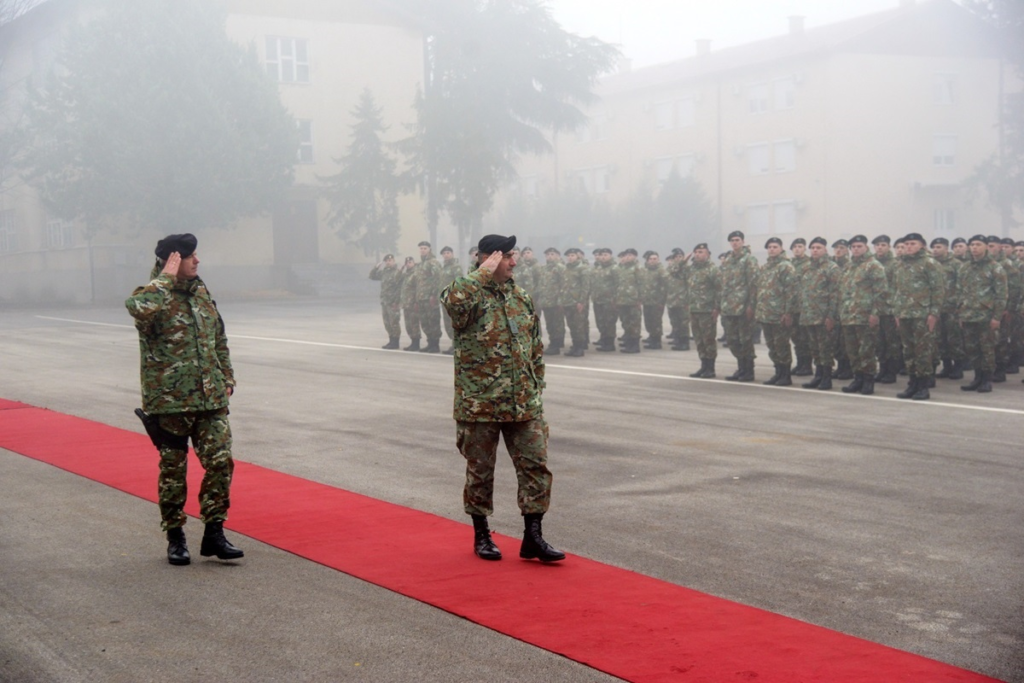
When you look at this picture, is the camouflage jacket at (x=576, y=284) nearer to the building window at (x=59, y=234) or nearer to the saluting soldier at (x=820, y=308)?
the saluting soldier at (x=820, y=308)

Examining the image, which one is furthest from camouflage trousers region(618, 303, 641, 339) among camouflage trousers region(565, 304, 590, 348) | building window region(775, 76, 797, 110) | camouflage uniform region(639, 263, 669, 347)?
building window region(775, 76, 797, 110)

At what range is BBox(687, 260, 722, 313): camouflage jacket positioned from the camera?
17609 millimetres

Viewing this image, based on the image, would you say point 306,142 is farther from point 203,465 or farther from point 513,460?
point 513,460

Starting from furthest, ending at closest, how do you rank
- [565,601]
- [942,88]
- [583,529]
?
1. [942,88]
2. [583,529]
3. [565,601]

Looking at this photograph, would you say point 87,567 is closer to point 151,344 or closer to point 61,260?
point 151,344

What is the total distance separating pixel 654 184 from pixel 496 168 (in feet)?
53.8

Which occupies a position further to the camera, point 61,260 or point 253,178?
point 61,260

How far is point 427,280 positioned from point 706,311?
668 centimetres

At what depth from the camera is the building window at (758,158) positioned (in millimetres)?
60500

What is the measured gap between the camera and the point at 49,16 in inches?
1887

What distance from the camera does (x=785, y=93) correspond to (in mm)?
59812

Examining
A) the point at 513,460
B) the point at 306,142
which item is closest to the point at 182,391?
the point at 513,460

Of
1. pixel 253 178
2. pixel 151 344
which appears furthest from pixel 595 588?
pixel 253 178

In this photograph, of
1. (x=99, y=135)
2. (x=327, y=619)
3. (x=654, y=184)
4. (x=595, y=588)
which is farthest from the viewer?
(x=654, y=184)
